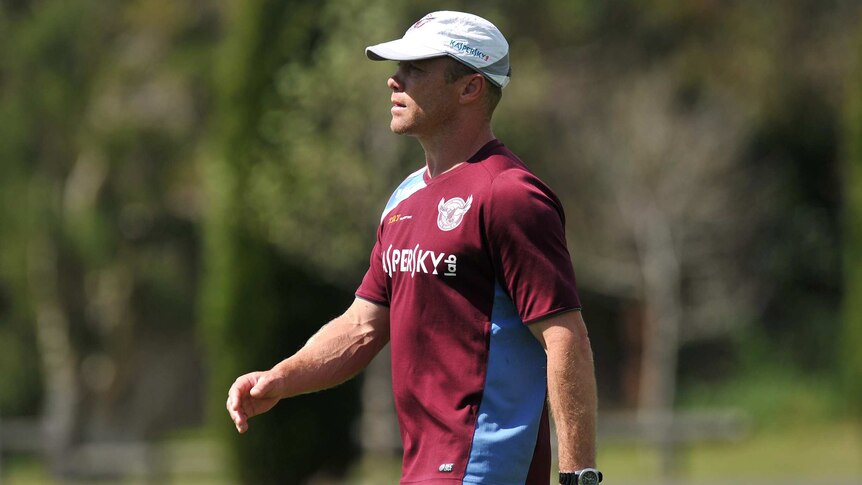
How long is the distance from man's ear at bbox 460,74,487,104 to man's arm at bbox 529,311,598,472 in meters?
0.76

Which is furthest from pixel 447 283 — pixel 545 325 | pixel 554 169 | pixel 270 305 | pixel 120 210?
pixel 120 210

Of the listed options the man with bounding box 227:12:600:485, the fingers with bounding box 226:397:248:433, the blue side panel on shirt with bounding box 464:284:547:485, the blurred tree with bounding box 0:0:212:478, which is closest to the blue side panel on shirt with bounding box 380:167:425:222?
the man with bounding box 227:12:600:485

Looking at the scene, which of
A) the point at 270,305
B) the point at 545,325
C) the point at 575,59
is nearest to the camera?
the point at 545,325

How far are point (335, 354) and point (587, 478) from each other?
106 cm

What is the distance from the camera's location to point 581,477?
3.95m

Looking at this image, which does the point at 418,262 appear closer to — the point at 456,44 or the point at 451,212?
the point at 451,212

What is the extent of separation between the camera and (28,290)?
27844mm

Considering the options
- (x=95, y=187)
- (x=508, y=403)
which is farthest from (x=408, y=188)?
(x=95, y=187)

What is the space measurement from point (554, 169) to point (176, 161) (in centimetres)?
722

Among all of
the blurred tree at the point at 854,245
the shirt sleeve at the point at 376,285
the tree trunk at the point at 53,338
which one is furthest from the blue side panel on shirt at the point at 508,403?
the tree trunk at the point at 53,338

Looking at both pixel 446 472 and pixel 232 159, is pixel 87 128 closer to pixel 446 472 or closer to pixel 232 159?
pixel 232 159

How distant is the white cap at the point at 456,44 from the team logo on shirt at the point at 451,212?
42 cm

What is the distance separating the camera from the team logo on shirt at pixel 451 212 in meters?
4.17

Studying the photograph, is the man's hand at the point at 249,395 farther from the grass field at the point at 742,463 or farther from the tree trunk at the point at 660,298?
the tree trunk at the point at 660,298
